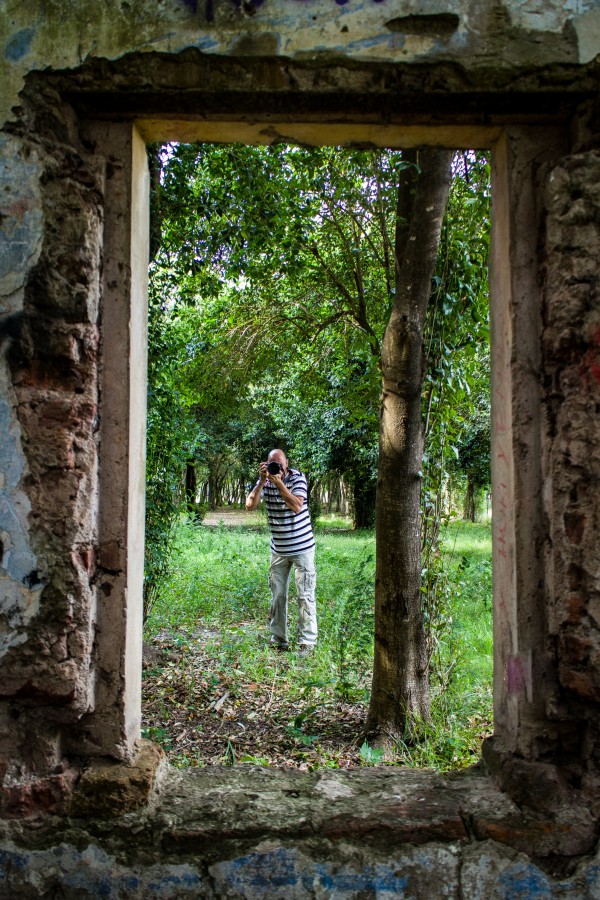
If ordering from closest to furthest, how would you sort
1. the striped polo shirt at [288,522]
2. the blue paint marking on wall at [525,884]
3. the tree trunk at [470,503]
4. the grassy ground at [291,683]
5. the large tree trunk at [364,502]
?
the blue paint marking on wall at [525,884] → the grassy ground at [291,683] → the striped polo shirt at [288,522] → the large tree trunk at [364,502] → the tree trunk at [470,503]

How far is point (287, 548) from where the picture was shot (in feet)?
18.2

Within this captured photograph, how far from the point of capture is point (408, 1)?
5.26 feet

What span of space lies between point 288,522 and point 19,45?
4.33 m

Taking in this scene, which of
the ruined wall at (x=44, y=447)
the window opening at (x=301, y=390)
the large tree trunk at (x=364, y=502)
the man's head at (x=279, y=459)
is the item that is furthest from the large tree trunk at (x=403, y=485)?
the large tree trunk at (x=364, y=502)

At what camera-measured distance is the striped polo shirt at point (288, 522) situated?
5523mm

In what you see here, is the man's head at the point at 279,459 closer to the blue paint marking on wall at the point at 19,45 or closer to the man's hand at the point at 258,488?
the man's hand at the point at 258,488

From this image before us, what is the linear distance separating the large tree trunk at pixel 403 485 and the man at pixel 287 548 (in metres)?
1.86

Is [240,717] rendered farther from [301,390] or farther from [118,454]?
[301,390]

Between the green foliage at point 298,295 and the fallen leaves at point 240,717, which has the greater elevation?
the green foliage at point 298,295

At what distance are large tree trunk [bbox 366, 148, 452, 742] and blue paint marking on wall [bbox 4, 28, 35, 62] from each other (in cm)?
227

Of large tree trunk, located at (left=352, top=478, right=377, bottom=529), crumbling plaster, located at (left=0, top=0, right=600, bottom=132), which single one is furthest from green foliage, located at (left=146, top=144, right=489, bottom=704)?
large tree trunk, located at (left=352, top=478, right=377, bottom=529)

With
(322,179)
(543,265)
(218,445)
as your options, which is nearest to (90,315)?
(543,265)

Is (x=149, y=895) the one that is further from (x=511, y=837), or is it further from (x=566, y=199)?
(x=566, y=199)

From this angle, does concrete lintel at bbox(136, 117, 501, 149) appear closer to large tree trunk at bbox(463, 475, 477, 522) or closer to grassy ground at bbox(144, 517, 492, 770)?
grassy ground at bbox(144, 517, 492, 770)
